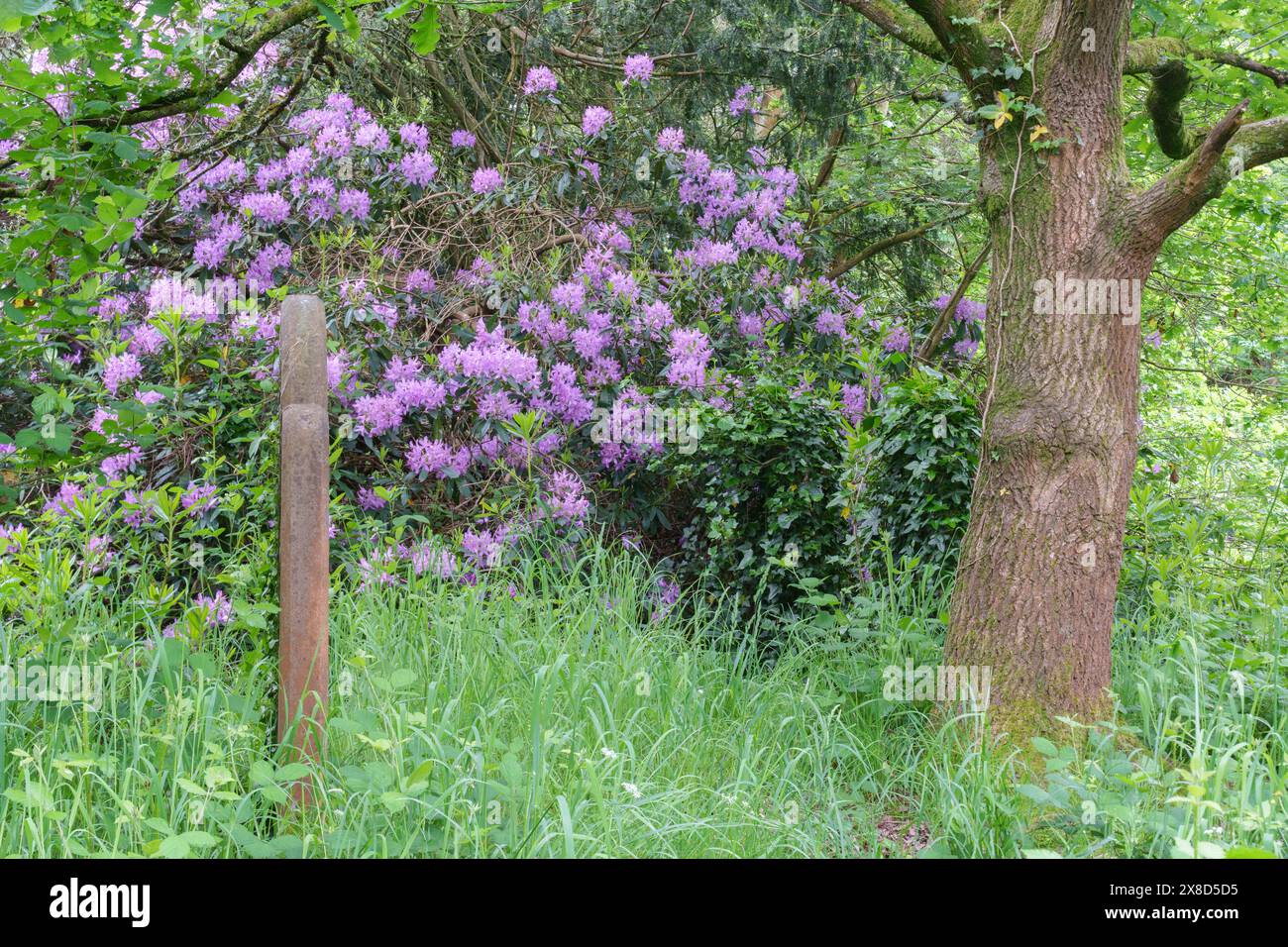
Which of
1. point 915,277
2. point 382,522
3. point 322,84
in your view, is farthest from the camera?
point 915,277

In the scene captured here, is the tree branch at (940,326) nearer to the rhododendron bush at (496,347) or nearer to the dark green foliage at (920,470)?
the rhododendron bush at (496,347)

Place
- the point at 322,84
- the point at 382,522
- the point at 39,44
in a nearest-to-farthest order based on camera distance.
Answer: the point at 39,44, the point at 382,522, the point at 322,84

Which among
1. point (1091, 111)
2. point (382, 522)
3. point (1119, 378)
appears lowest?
point (382, 522)

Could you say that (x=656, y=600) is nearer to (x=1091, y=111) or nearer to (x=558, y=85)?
(x=1091, y=111)

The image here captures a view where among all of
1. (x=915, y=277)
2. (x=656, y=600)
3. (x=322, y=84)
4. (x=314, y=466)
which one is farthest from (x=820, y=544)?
(x=322, y=84)

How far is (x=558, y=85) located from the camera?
6.64m

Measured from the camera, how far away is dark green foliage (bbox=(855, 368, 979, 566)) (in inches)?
181

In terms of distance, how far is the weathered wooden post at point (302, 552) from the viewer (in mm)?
2717

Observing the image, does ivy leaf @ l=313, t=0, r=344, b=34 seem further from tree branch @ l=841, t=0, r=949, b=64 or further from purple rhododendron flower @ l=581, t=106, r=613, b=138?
purple rhododendron flower @ l=581, t=106, r=613, b=138

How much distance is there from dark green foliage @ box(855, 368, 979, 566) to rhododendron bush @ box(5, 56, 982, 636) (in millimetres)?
169

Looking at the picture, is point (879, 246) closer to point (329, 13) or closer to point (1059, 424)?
point (1059, 424)

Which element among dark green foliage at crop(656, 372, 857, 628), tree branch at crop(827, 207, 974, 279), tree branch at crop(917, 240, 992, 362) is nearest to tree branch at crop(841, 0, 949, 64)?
dark green foliage at crop(656, 372, 857, 628)

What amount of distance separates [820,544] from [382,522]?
194cm

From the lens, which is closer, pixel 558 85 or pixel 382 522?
pixel 382 522
